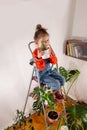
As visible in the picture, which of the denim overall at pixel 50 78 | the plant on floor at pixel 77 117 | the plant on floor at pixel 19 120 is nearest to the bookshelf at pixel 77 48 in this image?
the denim overall at pixel 50 78

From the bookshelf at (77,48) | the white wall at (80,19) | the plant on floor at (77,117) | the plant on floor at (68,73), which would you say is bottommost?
the plant on floor at (77,117)

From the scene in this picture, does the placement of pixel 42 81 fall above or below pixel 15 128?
above

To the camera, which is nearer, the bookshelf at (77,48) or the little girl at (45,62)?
the little girl at (45,62)

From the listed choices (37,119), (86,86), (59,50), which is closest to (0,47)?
(59,50)

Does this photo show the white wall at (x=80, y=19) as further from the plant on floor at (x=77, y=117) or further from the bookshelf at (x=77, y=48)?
the plant on floor at (x=77, y=117)

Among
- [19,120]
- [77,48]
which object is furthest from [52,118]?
[77,48]

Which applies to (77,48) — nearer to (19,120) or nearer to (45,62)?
(45,62)

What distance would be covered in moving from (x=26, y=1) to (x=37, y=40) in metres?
0.47

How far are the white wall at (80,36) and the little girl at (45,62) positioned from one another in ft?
2.32

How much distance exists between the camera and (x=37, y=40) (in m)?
1.57

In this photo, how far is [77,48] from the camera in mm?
2295

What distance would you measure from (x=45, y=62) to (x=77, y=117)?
1.96 ft

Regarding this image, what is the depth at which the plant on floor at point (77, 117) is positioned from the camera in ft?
5.56

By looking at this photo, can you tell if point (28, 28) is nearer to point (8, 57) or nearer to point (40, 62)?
point (8, 57)
